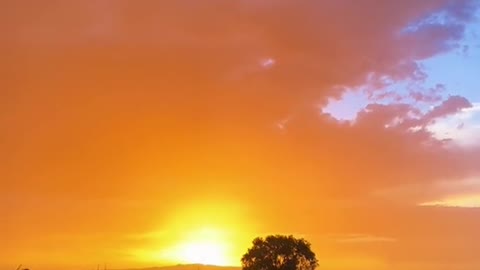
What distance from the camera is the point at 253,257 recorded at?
413ft

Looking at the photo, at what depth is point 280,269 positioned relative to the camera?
406 ft

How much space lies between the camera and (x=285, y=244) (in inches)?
4961

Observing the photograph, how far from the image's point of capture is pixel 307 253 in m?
127

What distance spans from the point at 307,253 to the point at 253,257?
1129 centimetres

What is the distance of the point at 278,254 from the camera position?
126 meters

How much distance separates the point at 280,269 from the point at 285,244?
5250 millimetres

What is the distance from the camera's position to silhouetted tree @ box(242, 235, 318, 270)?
409 ft

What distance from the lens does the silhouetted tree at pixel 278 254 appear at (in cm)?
12469

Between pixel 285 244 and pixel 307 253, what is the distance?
5217 millimetres

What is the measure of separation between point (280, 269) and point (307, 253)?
716 cm

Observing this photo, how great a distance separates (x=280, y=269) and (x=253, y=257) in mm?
6098
